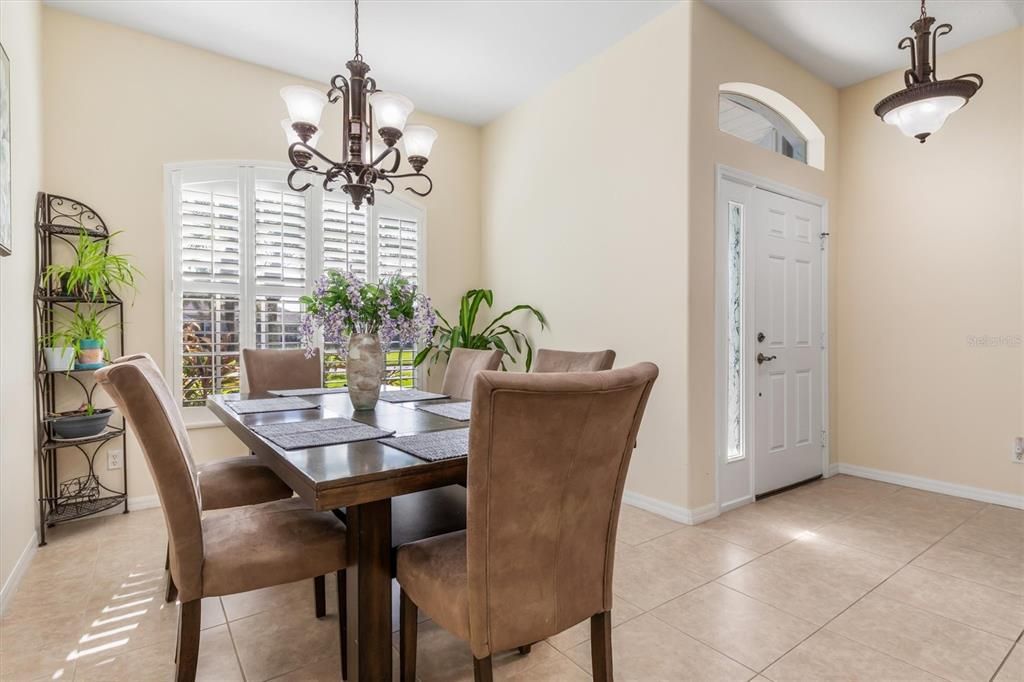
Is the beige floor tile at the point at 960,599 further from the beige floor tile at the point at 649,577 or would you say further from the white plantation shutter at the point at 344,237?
the white plantation shutter at the point at 344,237

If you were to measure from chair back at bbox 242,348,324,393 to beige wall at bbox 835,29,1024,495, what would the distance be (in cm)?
401

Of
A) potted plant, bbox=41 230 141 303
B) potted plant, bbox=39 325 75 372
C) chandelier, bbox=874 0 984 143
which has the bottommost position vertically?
potted plant, bbox=39 325 75 372

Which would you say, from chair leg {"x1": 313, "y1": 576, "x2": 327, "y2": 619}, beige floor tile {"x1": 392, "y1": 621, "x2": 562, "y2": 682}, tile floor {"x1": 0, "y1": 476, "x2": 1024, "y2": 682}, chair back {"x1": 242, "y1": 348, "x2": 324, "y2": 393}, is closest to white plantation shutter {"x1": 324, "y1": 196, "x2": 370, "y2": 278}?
chair back {"x1": 242, "y1": 348, "x2": 324, "y2": 393}

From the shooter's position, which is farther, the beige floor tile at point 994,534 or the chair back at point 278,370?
the chair back at point 278,370

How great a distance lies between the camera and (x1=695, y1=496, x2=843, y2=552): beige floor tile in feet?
9.11

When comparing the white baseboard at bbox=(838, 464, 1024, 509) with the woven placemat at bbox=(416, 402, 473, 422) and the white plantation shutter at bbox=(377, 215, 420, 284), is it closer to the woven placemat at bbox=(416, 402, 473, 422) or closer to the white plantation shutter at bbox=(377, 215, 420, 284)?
the woven placemat at bbox=(416, 402, 473, 422)

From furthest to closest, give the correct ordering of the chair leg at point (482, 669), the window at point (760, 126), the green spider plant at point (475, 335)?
the green spider plant at point (475, 335) < the window at point (760, 126) < the chair leg at point (482, 669)

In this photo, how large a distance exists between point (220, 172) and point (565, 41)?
2517 mm

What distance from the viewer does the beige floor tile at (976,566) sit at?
7.48 ft

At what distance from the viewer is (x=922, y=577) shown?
2.33 metres

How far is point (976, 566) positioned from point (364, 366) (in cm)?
302

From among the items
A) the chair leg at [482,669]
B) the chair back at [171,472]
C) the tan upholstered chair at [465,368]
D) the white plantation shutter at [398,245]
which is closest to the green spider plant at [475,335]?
the white plantation shutter at [398,245]

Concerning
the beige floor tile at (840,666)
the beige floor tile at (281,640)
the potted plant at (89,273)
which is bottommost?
the beige floor tile at (840,666)

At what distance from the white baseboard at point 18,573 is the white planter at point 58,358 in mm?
837
